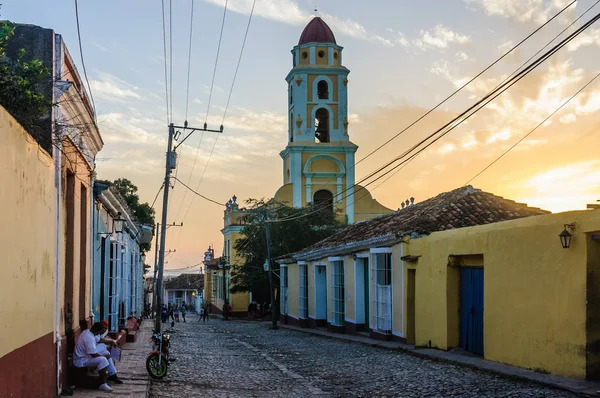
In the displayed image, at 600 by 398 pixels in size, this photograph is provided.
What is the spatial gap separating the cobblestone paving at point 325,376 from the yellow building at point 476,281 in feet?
2.85

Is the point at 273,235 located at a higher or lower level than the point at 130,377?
higher

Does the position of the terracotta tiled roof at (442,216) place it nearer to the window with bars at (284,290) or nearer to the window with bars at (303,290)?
the window with bars at (303,290)

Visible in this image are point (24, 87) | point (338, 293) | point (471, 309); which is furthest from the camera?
point (338, 293)

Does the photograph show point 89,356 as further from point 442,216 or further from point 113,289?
point 442,216

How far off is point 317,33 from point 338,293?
23.2 meters

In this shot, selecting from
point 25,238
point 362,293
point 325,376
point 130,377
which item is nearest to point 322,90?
point 362,293

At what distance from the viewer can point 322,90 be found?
4484 cm

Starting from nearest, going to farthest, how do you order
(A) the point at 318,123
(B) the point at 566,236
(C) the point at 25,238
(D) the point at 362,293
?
1. (C) the point at 25,238
2. (B) the point at 566,236
3. (D) the point at 362,293
4. (A) the point at 318,123

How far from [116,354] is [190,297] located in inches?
3447

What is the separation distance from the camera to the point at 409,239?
18.5 m

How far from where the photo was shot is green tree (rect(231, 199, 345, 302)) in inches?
1549

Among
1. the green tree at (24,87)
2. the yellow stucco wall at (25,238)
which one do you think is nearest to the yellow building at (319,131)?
the green tree at (24,87)

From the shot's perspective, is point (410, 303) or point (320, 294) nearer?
point (410, 303)

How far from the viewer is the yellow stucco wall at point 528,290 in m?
10.9
